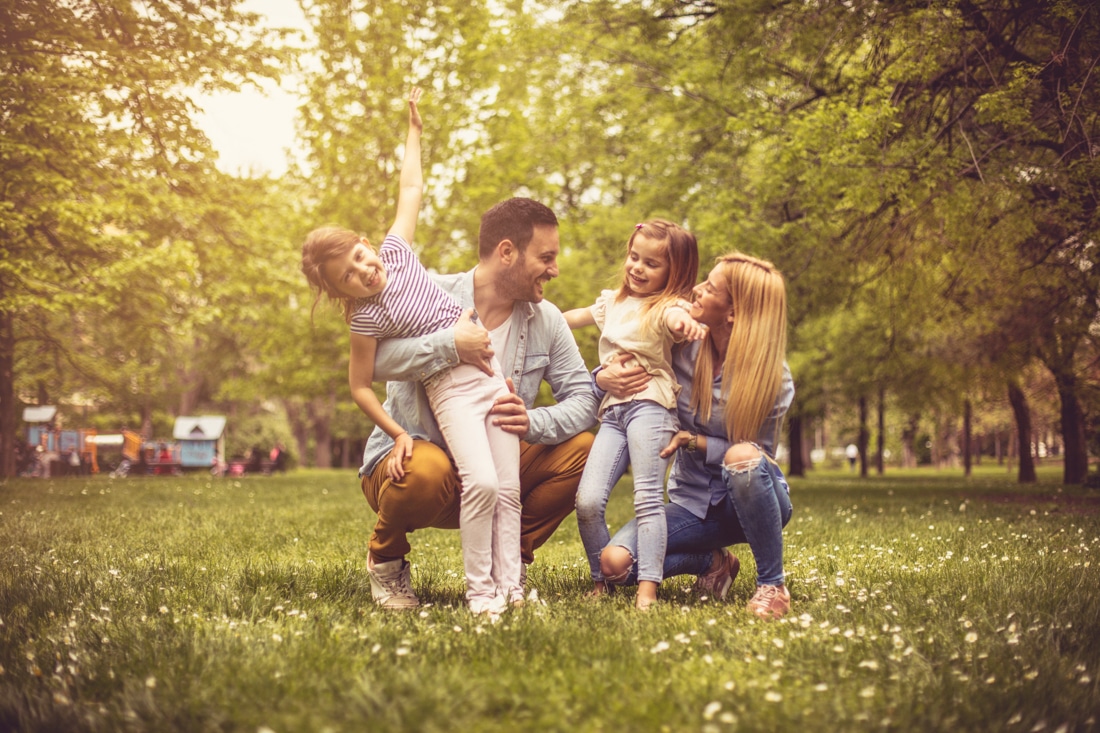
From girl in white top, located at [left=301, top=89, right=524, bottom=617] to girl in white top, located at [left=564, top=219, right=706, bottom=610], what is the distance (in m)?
0.47

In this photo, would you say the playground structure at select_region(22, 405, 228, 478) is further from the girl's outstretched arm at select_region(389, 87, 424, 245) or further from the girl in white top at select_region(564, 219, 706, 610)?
the girl in white top at select_region(564, 219, 706, 610)

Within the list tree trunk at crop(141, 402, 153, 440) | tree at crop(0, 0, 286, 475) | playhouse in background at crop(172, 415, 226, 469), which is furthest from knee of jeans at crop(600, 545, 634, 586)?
tree trunk at crop(141, 402, 153, 440)

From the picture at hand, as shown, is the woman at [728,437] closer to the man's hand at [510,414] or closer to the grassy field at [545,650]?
the grassy field at [545,650]

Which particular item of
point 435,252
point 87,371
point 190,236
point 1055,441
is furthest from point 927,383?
point 1055,441

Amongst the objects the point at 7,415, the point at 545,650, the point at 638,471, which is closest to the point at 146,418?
the point at 7,415

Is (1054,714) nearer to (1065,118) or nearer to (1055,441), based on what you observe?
(1065,118)

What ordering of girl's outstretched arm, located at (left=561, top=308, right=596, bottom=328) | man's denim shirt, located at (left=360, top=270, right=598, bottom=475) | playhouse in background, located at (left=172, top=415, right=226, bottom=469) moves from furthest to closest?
playhouse in background, located at (left=172, top=415, right=226, bottom=469), girl's outstretched arm, located at (left=561, top=308, right=596, bottom=328), man's denim shirt, located at (left=360, top=270, right=598, bottom=475)

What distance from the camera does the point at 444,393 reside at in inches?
162

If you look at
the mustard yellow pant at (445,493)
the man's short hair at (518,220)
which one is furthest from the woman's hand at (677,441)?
the man's short hair at (518,220)

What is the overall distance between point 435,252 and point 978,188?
446 inches

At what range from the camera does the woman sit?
411cm

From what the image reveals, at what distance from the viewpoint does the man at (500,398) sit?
13.5 ft

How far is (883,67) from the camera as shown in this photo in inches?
365

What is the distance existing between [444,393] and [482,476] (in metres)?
0.46
